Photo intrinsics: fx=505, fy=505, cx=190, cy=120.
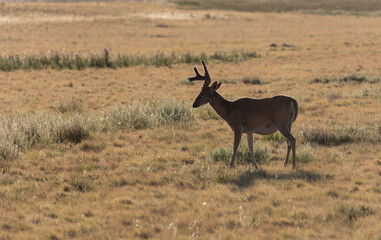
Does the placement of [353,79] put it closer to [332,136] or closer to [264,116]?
[332,136]

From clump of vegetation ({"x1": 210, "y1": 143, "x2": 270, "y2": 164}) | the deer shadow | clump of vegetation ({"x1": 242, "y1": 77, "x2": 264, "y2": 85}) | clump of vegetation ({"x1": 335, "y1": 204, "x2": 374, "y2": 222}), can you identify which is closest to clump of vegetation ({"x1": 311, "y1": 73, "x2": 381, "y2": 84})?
clump of vegetation ({"x1": 242, "y1": 77, "x2": 264, "y2": 85})

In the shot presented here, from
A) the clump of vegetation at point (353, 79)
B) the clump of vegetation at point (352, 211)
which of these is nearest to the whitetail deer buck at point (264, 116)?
the clump of vegetation at point (352, 211)

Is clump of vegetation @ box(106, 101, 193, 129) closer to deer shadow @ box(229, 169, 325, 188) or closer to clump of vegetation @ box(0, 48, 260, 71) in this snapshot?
deer shadow @ box(229, 169, 325, 188)

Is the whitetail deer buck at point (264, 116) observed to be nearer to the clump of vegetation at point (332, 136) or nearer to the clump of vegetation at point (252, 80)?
the clump of vegetation at point (332, 136)

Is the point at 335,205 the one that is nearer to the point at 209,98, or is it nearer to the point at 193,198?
the point at 193,198

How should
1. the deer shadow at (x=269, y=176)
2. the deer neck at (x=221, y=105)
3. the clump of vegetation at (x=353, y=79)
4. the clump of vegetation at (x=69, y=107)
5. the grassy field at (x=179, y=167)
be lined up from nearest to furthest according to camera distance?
the grassy field at (x=179, y=167), the deer shadow at (x=269, y=176), the deer neck at (x=221, y=105), the clump of vegetation at (x=69, y=107), the clump of vegetation at (x=353, y=79)

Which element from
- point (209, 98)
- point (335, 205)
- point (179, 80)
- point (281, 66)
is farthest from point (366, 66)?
point (335, 205)

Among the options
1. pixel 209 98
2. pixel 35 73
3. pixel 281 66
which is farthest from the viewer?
pixel 281 66

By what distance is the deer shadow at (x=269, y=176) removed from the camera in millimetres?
9672

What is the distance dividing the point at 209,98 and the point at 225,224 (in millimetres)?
3936

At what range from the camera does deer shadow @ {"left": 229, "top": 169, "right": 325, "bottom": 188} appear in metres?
9.67

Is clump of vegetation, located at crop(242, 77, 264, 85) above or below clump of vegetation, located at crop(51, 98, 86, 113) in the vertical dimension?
below

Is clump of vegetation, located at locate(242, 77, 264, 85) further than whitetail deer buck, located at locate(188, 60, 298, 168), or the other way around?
clump of vegetation, located at locate(242, 77, 264, 85)

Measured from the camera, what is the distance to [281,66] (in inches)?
1299
